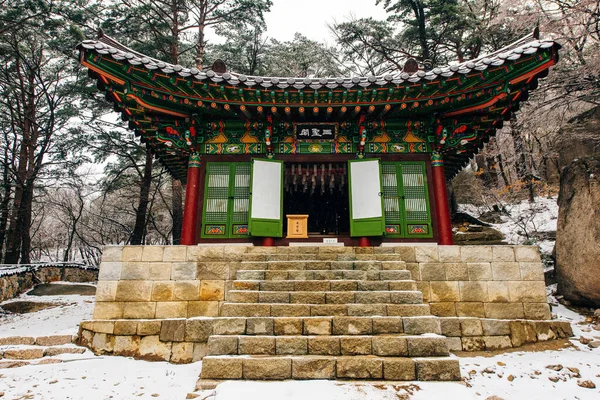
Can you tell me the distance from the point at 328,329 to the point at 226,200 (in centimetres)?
455

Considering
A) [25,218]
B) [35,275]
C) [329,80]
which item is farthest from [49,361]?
[25,218]

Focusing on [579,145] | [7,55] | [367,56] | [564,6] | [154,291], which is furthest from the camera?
[367,56]

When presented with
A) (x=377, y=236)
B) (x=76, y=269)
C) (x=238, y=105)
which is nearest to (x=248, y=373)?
(x=377, y=236)

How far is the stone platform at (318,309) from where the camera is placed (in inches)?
156

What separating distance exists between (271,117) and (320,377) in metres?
5.71

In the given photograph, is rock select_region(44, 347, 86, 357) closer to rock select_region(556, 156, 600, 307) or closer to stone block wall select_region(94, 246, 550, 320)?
stone block wall select_region(94, 246, 550, 320)

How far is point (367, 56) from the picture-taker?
56.9ft

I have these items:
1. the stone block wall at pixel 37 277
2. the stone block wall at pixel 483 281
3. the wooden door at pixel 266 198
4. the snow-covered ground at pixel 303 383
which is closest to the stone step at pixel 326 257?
the stone block wall at pixel 483 281

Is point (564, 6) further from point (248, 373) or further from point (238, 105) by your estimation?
point (248, 373)

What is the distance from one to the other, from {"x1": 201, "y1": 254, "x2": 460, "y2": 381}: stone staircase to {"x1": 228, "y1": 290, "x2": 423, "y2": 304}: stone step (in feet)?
0.05

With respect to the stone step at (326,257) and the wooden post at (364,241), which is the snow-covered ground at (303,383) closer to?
the stone step at (326,257)

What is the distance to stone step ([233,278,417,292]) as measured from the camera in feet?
17.1

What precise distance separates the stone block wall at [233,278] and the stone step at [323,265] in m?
0.08

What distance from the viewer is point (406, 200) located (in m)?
7.99
